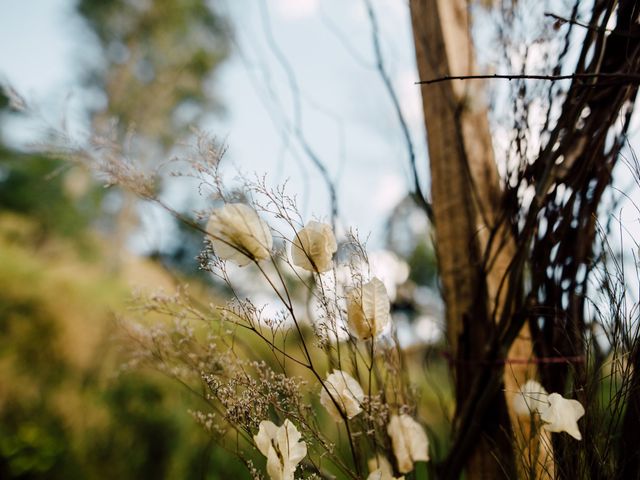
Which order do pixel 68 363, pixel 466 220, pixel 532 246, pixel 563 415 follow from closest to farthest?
pixel 563 415, pixel 532 246, pixel 466 220, pixel 68 363

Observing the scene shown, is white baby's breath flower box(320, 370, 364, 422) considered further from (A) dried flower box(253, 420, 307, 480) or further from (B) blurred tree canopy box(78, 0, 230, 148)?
(B) blurred tree canopy box(78, 0, 230, 148)

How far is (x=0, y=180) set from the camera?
3924 mm

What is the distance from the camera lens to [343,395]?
35cm

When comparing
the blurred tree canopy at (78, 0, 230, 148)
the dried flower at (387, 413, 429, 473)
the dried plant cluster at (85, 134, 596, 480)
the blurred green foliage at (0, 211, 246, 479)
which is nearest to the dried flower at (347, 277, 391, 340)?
the dried plant cluster at (85, 134, 596, 480)

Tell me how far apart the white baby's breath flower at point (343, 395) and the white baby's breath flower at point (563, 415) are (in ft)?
0.47

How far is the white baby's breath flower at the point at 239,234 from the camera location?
0.34 m

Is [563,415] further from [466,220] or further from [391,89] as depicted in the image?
[391,89]

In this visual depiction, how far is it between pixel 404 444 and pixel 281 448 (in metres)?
0.14

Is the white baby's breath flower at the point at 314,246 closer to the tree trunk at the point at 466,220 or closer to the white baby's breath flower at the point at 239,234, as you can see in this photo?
the white baby's breath flower at the point at 239,234

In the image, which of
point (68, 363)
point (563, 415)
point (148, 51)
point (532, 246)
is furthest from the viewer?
point (148, 51)

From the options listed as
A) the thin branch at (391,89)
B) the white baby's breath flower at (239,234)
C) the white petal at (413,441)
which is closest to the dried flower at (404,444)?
the white petal at (413,441)

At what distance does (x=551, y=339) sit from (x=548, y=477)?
6.5 inches

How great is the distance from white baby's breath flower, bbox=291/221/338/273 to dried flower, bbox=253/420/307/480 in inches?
4.9

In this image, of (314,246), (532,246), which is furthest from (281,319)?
(532,246)
